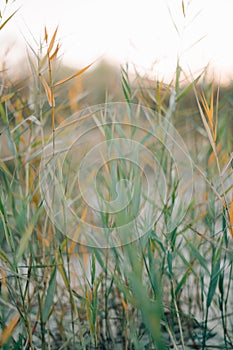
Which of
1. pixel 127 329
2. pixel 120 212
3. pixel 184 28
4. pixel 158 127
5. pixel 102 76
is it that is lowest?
pixel 127 329

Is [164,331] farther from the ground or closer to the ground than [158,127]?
closer to the ground

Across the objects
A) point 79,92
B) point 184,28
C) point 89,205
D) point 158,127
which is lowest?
point 89,205

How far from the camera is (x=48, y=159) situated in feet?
3.67

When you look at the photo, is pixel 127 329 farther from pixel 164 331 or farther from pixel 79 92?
pixel 79 92

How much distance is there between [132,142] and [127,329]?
1.13ft

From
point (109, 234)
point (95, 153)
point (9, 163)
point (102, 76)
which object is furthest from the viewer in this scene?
point (102, 76)

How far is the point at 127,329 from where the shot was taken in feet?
3.67

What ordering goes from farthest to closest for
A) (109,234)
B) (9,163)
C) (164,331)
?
(9,163), (164,331), (109,234)

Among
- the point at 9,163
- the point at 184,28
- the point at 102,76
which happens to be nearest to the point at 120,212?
the point at 184,28

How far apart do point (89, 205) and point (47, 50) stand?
0.37 m

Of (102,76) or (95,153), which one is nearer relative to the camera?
(95,153)

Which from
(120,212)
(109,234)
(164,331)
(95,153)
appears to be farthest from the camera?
(164,331)

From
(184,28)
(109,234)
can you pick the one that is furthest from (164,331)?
(184,28)

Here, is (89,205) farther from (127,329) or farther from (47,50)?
(47,50)
